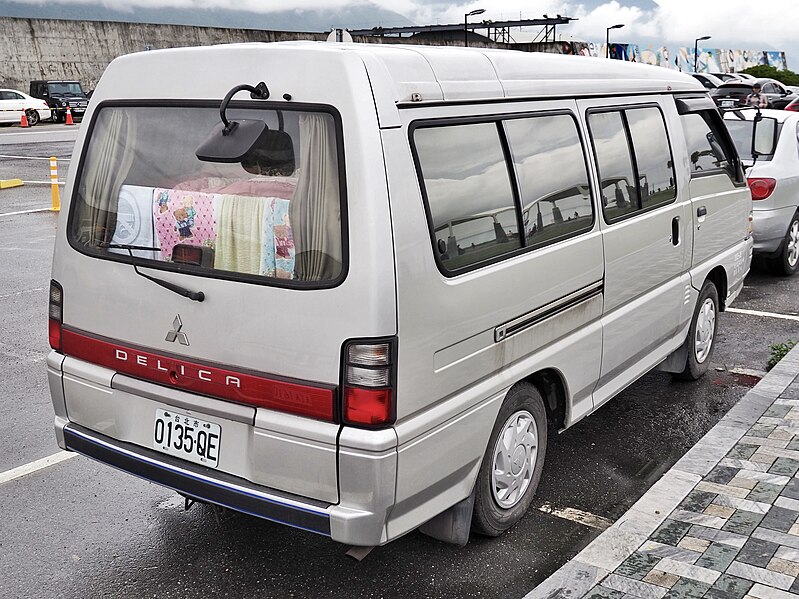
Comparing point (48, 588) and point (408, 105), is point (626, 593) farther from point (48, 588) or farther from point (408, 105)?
point (48, 588)

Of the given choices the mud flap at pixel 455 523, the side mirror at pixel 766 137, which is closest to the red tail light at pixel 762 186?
the side mirror at pixel 766 137

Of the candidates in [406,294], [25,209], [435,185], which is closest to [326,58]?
[435,185]

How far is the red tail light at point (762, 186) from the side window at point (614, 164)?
15.6ft

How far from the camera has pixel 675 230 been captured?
5.24 meters

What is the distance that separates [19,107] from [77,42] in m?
9.98

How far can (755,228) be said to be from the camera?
8.89 m

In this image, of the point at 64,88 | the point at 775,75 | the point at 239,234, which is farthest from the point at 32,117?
the point at 775,75

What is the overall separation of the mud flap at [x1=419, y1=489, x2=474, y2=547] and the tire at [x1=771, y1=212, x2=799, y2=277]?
22.4ft

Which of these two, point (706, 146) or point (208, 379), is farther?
point (706, 146)

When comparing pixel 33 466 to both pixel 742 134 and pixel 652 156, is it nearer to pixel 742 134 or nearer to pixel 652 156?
pixel 652 156

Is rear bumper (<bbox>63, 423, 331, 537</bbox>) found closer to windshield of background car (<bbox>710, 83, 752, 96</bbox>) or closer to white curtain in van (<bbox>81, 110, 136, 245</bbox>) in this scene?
white curtain in van (<bbox>81, 110, 136, 245</bbox>)

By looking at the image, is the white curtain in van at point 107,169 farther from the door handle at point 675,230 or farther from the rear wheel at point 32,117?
the rear wheel at point 32,117

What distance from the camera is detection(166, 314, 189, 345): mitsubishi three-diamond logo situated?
11.2 feet

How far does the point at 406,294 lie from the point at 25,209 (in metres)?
12.5
